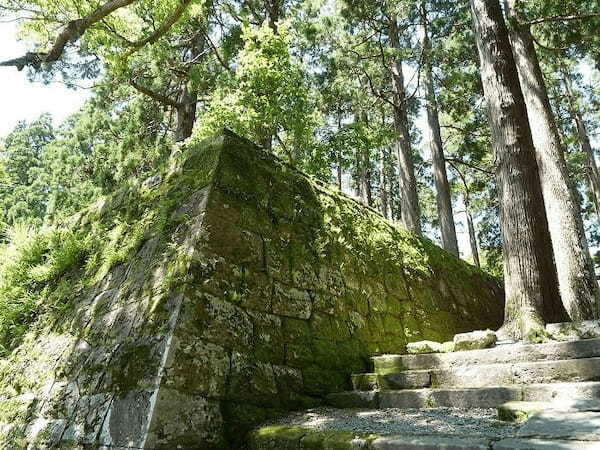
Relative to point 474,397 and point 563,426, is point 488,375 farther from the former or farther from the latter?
point 563,426

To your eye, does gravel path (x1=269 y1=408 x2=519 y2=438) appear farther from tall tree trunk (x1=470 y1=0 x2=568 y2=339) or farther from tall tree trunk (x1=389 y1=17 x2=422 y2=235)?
tall tree trunk (x1=389 y1=17 x2=422 y2=235)

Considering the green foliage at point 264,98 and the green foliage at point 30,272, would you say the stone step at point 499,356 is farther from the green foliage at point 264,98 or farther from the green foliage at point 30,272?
the green foliage at point 264,98

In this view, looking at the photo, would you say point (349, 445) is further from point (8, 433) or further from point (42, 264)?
point (42, 264)

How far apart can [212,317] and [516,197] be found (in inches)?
139

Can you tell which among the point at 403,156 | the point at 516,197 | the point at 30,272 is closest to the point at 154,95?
the point at 30,272

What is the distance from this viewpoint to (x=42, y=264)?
15.2 ft

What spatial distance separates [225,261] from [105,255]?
1556mm

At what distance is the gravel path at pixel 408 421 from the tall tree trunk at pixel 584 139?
1570 centimetres

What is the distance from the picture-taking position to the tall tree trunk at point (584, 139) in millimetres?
14969

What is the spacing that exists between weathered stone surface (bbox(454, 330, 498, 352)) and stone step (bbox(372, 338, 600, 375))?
0.35m

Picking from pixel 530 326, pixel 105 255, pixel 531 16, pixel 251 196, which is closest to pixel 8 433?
pixel 105 255

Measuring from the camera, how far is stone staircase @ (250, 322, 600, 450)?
1.75m

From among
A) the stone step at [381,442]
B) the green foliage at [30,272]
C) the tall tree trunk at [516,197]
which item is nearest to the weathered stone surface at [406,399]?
the stone step at [381,442]

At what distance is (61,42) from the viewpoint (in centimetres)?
423
